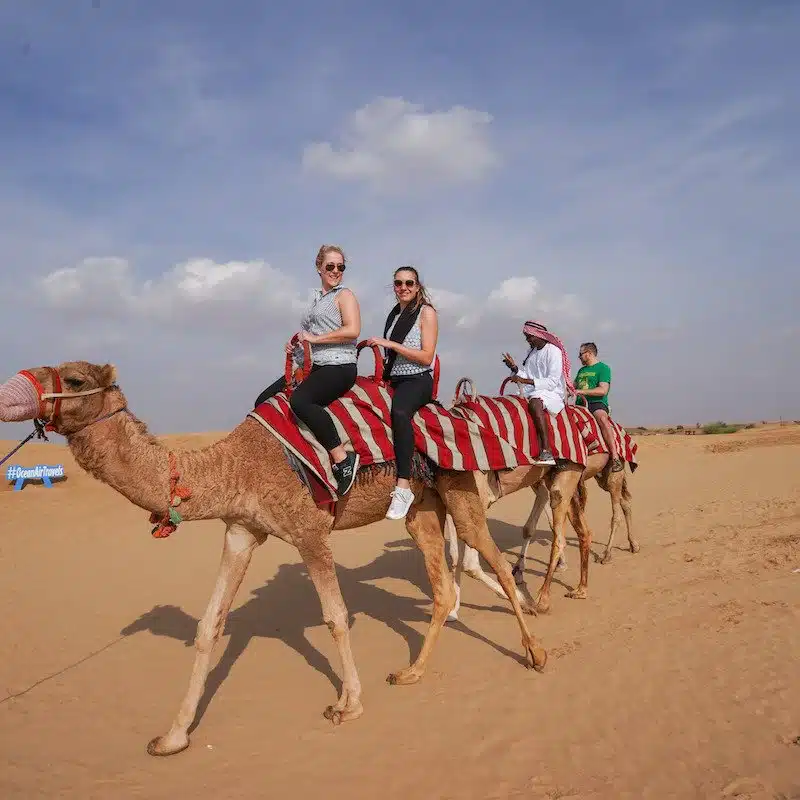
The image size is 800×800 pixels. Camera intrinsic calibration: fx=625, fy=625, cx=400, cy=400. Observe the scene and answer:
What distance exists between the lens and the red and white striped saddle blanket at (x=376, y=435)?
4.66 meters

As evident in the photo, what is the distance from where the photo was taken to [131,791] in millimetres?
3898

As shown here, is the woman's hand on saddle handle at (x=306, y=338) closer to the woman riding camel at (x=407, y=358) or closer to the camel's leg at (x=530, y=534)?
the woman riding camel at (x=407, y=358)

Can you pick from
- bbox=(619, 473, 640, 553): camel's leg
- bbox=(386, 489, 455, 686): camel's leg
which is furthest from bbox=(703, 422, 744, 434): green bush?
bbox=(386, 489, 455, 686): camel's leg

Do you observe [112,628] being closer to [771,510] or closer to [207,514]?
[207,514]

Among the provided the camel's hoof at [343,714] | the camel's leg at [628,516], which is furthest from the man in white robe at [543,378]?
the camel's leg at [628,516]

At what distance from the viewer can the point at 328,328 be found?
4883 millimetres

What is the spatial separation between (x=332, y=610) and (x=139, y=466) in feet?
5.84

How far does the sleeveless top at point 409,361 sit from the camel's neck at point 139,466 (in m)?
1.75

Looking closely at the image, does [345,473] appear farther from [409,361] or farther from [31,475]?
[31,475]

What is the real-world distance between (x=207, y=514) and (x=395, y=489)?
143cm

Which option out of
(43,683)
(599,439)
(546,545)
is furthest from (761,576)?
(43,683)

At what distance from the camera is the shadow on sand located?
6039mm

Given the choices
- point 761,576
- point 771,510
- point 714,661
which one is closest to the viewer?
point 714,661

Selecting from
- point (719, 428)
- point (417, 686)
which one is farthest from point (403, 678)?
point (719, 428)
